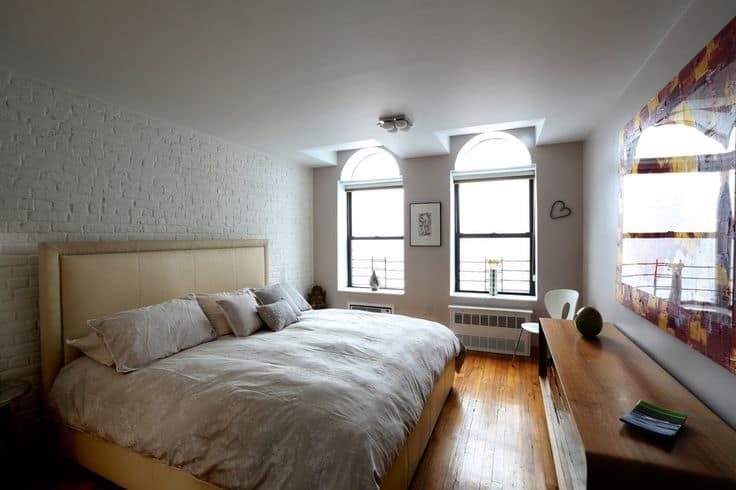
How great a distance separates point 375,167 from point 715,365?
411 cm

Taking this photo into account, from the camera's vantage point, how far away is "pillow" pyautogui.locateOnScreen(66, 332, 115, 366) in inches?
83.0

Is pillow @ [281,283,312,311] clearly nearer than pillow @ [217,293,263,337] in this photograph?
No

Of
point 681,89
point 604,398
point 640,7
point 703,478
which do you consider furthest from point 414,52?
point 703,478

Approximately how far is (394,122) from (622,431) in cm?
262

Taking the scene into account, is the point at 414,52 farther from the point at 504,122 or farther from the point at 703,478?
the point at 703,478

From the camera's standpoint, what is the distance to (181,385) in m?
1.83

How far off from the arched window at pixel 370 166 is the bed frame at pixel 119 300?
236 cm

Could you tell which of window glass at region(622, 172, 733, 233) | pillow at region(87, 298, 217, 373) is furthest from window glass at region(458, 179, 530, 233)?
pillow at region(87, 298, 217, 373)

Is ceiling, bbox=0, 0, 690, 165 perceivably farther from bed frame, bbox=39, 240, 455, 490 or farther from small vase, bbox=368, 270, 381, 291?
small vase, bbox=368, 270, 381, 291

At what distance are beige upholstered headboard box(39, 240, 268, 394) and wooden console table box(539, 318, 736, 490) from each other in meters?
2.93

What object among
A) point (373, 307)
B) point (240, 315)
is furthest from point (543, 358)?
point (240, 315)

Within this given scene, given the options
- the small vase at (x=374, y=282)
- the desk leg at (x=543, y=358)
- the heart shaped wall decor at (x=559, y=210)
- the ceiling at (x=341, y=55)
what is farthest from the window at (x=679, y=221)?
the small vase at (x=374, y=282)

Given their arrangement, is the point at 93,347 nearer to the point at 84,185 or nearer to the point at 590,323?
the point at 84,185

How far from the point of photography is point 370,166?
492cm
